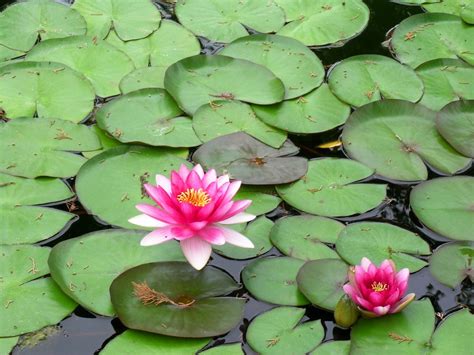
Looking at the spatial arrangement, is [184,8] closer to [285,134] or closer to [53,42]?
[53,42]

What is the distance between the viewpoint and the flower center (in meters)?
2.45

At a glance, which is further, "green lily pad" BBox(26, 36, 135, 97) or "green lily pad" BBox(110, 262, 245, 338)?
"green lily pad" BBox(26, 36, 135, 97)

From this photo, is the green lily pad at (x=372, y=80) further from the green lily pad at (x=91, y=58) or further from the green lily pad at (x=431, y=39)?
the green lily pad at (x=91, y=58)

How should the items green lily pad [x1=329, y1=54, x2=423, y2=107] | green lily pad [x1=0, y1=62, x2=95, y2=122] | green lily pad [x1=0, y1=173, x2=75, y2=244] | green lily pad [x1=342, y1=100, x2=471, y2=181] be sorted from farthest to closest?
green lily pad [x1=329, y1=54, x2=423, y2=107] < green lily pad [x1=0, y1=62, x2=95, y2=122] < green lily pad [x1=342, y1=100, x2=471, y2=181] < green lily pad [x1=0, y1=173, x2=75, y2=244]

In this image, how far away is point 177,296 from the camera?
2.48m

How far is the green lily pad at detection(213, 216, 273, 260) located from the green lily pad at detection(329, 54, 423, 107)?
90cm

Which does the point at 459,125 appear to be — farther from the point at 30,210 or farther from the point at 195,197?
the point at 30,210

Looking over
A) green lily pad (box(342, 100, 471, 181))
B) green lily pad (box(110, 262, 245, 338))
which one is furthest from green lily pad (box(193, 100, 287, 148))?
green lily pad (box(110, 262, 245, 338))

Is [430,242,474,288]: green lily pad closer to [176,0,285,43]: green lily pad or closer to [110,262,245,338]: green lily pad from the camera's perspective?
[110,262,245,338]: green lily pad

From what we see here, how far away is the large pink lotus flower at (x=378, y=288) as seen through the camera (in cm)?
240

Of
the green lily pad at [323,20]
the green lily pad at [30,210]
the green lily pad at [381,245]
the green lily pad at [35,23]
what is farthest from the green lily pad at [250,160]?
the green lily pad at [35,23]

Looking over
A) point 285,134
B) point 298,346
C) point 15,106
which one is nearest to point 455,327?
point 298,346

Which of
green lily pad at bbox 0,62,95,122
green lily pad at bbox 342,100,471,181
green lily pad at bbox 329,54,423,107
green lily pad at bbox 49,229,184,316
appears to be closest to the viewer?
green lily pad at bbox 49,229,184,316

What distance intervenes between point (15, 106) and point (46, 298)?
113 centimetres
